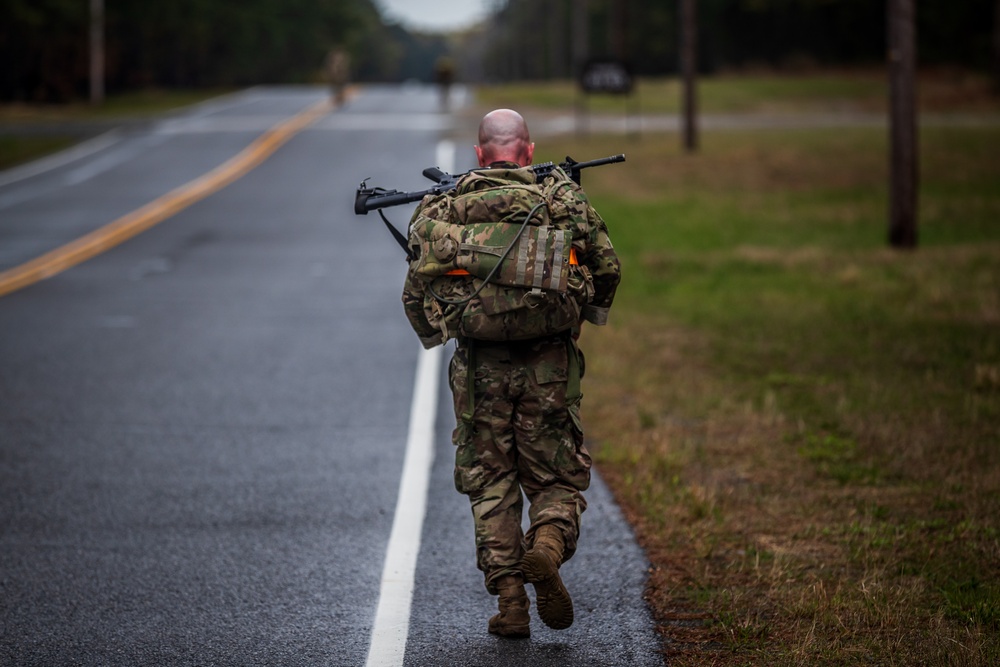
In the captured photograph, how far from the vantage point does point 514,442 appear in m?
4.85

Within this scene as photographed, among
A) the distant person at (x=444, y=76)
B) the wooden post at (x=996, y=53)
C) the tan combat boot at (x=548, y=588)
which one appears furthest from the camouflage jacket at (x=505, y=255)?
the distant person at (x=444, y=76)

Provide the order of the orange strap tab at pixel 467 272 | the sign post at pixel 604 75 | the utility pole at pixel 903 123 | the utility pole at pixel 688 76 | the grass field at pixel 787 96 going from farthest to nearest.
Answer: the grass field at pixel 787 96 → the sign post at pixel 604 75 → the utility pole at pixel 688 76 → the utility pole at pixel 903 123 → the orange strap tab at pixel 467 272

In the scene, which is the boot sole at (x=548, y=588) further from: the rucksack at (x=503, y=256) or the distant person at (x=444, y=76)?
the distant person at (x=444, y=76)

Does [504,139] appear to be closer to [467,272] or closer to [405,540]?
[467,272]

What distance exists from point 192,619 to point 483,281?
1772mm

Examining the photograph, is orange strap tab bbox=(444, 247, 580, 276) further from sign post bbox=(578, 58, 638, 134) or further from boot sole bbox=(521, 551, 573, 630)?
sign post bbox=(578, 58, 638, 134)

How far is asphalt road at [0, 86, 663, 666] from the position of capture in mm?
4816

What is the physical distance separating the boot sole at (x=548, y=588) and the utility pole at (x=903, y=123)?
12.7 metres

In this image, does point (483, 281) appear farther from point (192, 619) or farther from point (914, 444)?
point (914, 444)

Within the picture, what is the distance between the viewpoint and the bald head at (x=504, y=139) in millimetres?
4680

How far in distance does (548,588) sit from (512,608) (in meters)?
0.28

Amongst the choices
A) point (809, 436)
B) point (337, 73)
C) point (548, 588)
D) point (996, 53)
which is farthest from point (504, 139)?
point (337, 73)

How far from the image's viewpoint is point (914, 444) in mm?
7312

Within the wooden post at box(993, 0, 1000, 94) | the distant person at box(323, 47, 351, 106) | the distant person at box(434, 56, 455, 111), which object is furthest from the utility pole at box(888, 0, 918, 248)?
the distant person at box(323, 47, 351, 106)
